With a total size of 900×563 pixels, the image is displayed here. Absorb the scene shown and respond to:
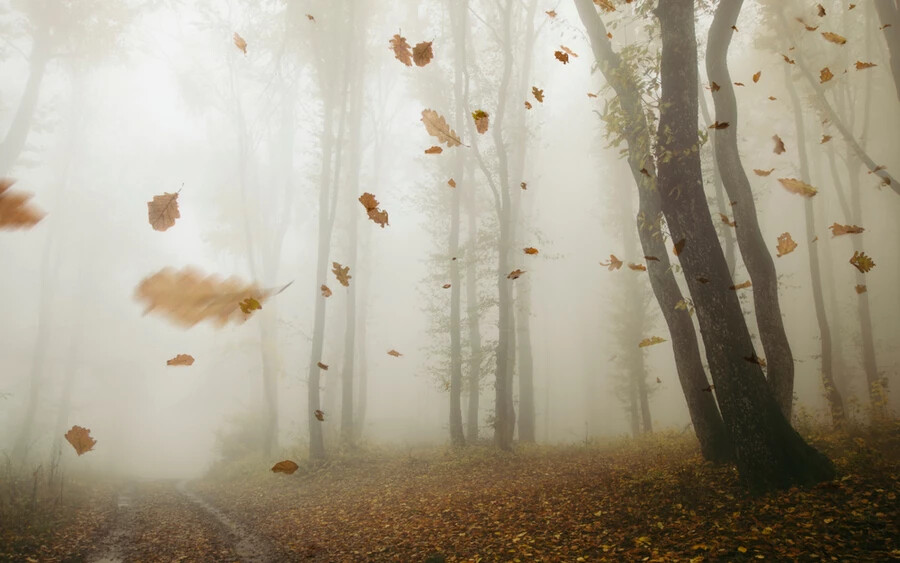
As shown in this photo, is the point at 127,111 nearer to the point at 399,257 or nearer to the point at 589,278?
the point at 399,257

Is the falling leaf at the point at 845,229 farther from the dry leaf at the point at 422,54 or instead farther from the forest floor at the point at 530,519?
the dry leaf at the point at 422,54

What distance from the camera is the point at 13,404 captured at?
93.8 feet

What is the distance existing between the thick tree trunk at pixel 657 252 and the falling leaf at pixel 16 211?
262 inches

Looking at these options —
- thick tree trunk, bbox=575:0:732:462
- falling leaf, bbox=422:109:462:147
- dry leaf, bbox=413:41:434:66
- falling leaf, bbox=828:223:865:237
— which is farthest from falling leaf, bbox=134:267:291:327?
dry leaf, bbox=413:41:434:66

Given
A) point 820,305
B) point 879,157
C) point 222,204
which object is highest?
point 879,157

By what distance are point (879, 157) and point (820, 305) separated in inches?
582

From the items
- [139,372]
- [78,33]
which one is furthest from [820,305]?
[139,372]

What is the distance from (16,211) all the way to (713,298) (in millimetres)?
7287

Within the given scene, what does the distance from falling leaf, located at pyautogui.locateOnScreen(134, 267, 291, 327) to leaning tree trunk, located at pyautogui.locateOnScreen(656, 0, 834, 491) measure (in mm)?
5208

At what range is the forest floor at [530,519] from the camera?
4129 millimetres

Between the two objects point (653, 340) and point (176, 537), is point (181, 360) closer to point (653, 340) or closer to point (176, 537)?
point (176, 537)

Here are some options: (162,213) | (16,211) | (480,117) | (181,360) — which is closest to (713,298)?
(480,117)

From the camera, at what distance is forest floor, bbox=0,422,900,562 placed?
413 cm

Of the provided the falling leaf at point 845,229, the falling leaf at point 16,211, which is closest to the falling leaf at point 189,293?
the falling leaf at point 16,211
